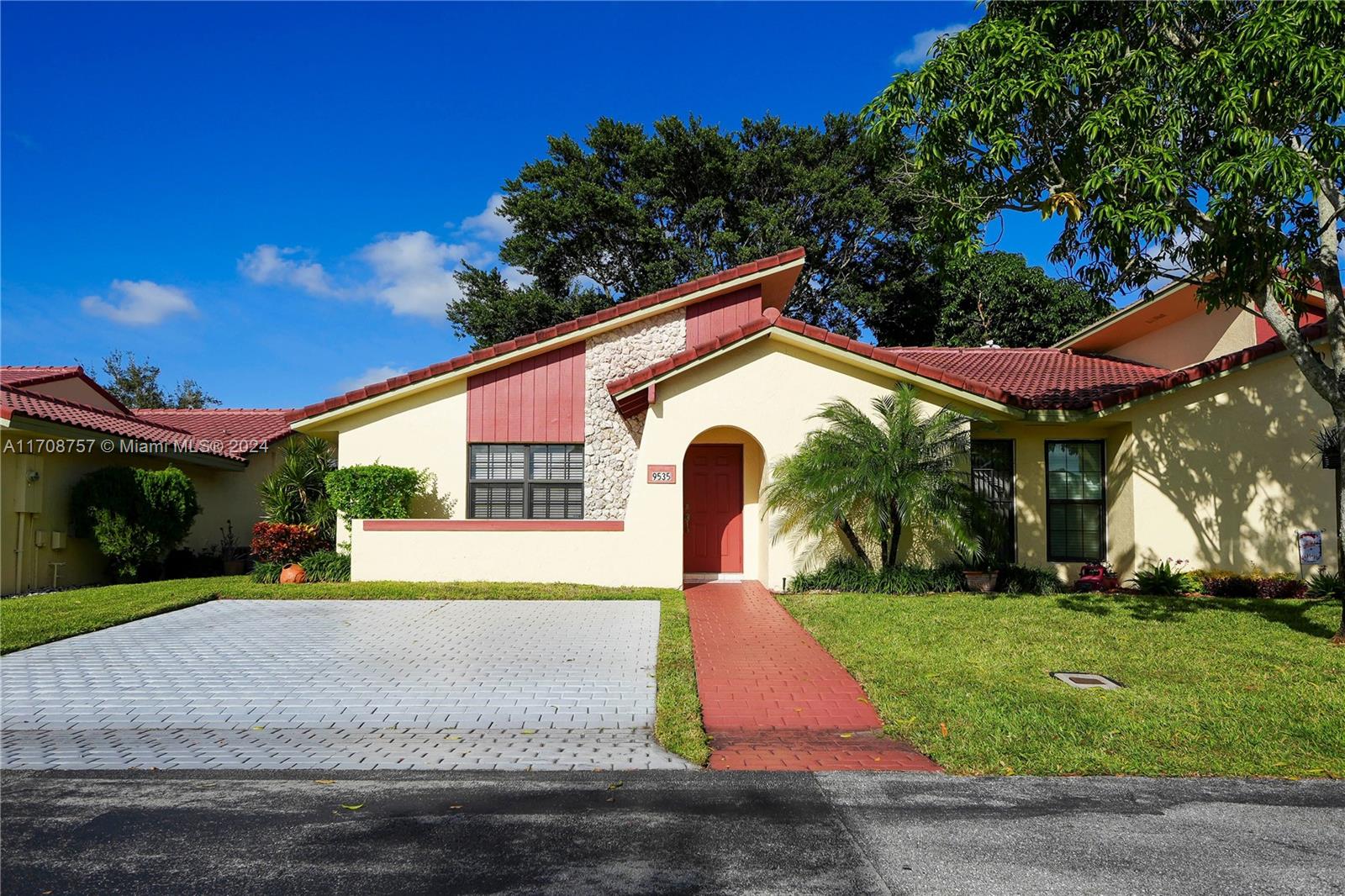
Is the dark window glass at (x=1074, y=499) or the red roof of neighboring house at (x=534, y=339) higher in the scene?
the red roof of neighboring house at (x=534, y=339)

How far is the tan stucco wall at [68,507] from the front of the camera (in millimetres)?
12742

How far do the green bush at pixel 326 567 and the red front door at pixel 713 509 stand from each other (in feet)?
19.8

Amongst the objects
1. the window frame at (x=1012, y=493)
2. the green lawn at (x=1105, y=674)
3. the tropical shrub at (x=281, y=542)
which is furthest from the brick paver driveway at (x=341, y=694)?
the window frame at (x=1012, y=493)

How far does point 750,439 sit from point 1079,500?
5.98 m

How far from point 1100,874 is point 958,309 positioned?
28.3 meters

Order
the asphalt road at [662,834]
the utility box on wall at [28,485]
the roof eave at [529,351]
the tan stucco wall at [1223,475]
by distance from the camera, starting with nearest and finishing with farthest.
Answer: the asphalt road at [662,834] < the tan stucco wall at [1223,475] < the utility box on wall at [28,485] < the roof eave at [529,351]

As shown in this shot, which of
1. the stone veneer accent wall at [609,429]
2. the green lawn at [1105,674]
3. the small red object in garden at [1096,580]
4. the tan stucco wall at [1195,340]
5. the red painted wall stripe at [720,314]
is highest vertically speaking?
the red painted wall stripe at [720,314]

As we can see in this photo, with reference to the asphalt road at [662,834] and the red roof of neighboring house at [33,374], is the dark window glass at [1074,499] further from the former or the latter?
the red roof of neighboring house at [33,374]

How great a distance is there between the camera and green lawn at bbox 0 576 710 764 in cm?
908

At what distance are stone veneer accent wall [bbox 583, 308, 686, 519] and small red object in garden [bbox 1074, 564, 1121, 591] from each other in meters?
8.08

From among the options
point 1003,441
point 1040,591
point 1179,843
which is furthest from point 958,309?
point 1179,843

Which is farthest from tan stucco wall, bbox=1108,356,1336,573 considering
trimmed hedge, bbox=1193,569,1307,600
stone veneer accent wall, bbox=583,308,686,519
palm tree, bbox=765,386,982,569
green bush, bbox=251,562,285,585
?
green bush, bbox=251,562,285,585

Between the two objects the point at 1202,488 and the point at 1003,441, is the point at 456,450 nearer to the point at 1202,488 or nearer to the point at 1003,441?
the point at 1003,441

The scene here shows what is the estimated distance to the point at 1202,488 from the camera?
13.1m
